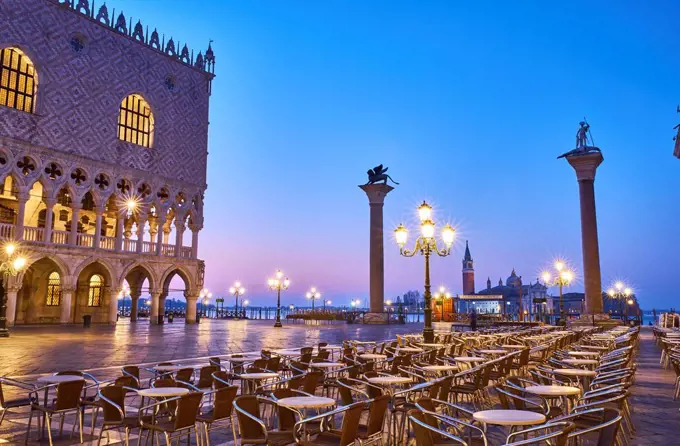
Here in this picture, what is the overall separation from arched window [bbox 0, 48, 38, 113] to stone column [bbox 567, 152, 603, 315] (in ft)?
88.6

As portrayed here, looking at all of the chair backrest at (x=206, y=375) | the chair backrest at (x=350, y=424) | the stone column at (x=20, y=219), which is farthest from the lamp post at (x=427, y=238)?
the stone column at (x=20, y=219)

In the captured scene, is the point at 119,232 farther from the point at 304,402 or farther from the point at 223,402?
the point at 304,402

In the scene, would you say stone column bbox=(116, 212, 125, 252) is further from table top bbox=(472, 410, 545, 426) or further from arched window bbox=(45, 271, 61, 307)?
table top bbox=(472, 410, 545, 426)

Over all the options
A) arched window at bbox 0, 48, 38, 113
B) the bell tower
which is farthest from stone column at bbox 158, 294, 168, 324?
the bell tower

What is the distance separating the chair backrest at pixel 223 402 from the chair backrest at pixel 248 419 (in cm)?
49

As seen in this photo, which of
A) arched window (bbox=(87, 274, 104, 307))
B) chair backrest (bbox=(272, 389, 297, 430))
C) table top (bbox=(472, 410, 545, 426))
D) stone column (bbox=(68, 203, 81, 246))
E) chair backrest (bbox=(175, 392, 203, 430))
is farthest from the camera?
arched window (bbox=(87, 274, 104, 307))

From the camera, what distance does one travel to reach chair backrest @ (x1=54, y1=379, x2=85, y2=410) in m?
5.44

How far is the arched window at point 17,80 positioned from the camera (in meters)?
26.0

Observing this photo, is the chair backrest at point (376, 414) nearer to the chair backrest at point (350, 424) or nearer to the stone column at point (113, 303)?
the chair backrest at point (350, 424)

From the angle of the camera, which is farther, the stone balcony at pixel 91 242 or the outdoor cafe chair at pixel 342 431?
the stone balcony at pixel 91 242

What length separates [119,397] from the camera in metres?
5.20

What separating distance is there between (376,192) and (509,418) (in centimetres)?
3089

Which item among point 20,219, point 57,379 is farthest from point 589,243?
point 20,219

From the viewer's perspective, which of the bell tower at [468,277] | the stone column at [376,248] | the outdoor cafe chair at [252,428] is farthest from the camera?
the bell tower at [468,277]
